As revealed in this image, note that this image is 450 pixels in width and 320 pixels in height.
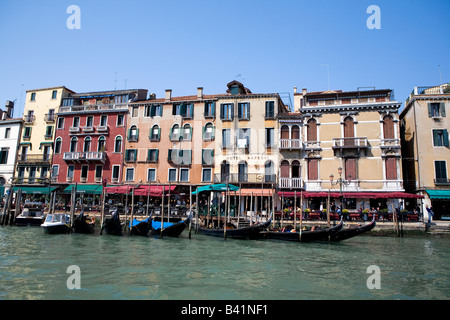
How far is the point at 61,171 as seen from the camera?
30734mm

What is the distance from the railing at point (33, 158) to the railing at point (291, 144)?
2191 cm

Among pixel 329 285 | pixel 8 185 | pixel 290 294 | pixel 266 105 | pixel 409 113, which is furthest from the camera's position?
pixel 8 185

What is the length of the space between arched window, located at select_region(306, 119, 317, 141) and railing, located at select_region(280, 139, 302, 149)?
0.81 m

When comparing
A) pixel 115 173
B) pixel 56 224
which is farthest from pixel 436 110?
pixel 56 224

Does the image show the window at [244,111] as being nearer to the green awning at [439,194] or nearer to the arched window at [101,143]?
the arched window at [101,143]

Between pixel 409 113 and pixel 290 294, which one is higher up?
pixel 409 113

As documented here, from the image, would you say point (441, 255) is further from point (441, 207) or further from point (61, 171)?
point (61, 171)

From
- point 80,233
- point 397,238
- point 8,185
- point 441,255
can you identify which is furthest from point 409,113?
point 8,185

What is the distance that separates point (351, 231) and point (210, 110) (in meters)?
15.9

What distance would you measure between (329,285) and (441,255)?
319 inches

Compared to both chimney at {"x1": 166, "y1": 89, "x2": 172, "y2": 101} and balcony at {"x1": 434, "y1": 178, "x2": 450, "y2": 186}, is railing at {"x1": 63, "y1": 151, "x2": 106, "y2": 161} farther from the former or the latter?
balcony at {"x1": 434, "y1": 178, "x2": 450, "y2": 186}

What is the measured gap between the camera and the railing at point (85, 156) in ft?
96.7

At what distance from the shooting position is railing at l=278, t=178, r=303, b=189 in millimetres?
25152
